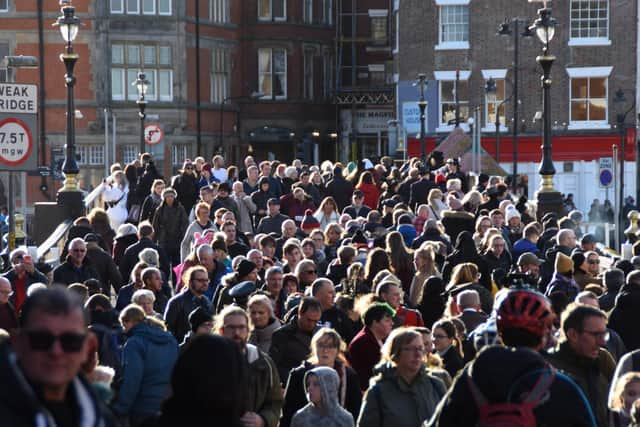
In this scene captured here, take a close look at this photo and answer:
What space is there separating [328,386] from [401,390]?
0.50 m

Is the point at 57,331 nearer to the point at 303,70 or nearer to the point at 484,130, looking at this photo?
the point at 484,130

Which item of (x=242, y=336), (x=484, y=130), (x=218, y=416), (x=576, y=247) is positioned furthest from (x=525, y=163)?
(x=218, y=416)

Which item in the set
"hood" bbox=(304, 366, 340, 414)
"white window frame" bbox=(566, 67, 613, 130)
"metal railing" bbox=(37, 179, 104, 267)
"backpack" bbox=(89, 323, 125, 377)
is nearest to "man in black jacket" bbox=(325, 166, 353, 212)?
"metal railing" bbox=(37, 179, 104, 267)

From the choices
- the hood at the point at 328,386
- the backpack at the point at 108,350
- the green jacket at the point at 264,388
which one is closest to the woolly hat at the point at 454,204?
the backpack at the point at 108,350

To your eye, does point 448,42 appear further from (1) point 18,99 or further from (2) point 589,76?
(1) point 18,99

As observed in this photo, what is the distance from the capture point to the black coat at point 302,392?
964 cm

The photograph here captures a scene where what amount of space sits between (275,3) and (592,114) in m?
16.0

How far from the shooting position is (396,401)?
8656 mm

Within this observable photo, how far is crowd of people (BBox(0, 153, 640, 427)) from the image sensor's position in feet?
15.5

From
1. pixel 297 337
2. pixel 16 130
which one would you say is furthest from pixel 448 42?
pixel 297 337

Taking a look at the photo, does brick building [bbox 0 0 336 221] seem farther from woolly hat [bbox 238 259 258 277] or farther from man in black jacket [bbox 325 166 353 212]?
woolly hat [bbox 238 259 258 277]

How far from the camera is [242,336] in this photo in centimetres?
891

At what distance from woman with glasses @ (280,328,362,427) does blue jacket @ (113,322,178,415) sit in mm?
804

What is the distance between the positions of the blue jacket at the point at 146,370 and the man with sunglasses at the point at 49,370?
202 inches
